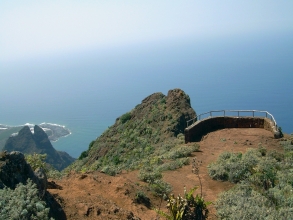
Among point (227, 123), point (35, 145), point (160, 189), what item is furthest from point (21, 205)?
point (35, 145)

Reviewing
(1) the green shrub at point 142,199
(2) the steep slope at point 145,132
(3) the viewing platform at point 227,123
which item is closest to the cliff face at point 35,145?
(2) the steep slope at point 145,132

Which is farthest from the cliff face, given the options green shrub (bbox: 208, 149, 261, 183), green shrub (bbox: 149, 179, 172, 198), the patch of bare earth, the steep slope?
green shrub (bbox: 149, 179, 172, 198)

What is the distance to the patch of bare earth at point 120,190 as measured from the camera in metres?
8.24

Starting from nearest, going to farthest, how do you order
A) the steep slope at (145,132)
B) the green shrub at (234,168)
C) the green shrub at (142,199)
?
1. the green shrub at (142,199)
2. the green shrub at (234,168)
3. the steep slope at (145,132)

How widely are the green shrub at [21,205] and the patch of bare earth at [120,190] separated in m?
1.51

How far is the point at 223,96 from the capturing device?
139 m

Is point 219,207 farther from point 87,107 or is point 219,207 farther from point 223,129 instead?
point 87,107

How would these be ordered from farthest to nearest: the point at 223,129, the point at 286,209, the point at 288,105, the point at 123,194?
the point at 288,105 → the point at 223,129 → the point at 123,194 → the point at 286,209

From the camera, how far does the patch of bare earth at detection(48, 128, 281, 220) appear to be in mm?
8242

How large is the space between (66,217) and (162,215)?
8.79ft

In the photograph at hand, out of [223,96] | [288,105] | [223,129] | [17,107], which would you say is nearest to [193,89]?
[223,96]

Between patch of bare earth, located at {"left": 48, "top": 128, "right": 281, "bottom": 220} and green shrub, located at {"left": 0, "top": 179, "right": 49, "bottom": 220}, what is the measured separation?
4.95 feet

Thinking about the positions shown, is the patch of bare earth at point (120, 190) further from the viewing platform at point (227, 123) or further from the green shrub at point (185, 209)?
the viewing platform at point (227, 123)

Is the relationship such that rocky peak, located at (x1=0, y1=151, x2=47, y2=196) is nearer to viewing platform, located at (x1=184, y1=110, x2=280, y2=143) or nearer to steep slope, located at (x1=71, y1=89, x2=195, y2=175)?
steep slope, located at (x1=71, y1=89, x2=195, y2=175)
